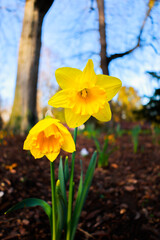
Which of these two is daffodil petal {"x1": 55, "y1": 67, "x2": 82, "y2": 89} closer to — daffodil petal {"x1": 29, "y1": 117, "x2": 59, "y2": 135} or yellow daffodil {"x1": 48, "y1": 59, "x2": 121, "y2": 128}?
yellow daffodil {"x1": 48, "y1": 59, "x2": 121, "y2": 128}

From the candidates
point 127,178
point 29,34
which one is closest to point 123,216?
point 127,178

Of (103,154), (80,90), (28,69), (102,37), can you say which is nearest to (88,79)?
(80,90)

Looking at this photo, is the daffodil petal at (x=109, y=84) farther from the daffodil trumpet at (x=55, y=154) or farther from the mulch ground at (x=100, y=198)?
the mulch ground at (x=100, y=198)

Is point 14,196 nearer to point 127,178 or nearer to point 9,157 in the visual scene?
point 9,157

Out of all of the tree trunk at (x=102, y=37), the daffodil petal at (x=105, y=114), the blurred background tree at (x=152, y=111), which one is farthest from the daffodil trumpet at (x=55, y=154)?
the tree trunk at (x=102, y=37)

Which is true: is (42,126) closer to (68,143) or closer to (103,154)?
(68,143)
